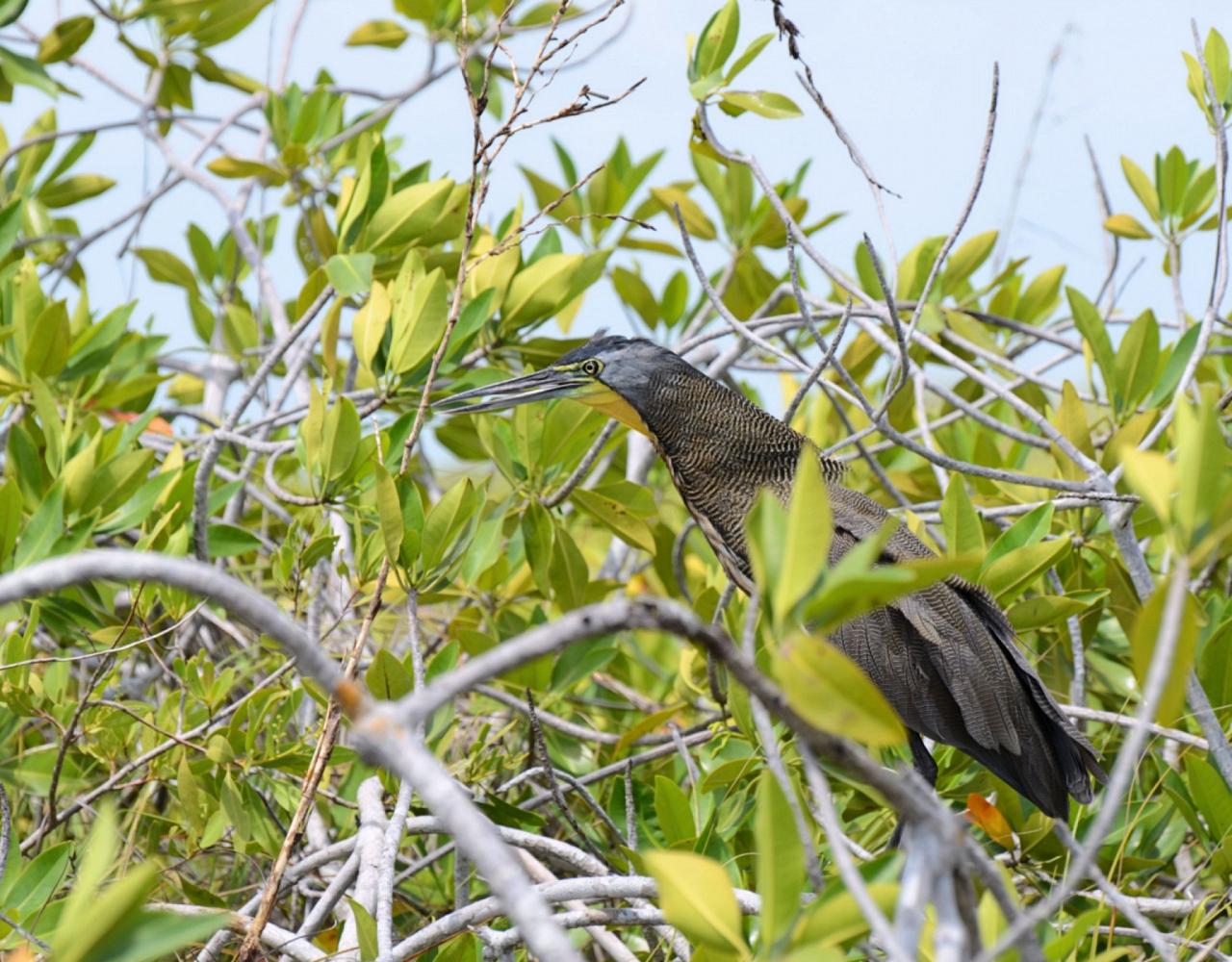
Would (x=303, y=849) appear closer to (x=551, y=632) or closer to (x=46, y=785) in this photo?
(x=46, y=785)

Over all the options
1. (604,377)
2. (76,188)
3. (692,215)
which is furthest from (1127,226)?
(76,188)

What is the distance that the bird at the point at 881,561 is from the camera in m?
2.67

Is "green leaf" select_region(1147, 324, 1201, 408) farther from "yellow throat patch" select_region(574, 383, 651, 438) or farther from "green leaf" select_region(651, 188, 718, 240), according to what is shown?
"green leaf" select_region(651, 188, 718, 240)

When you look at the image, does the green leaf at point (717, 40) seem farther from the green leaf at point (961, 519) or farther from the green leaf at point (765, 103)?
the green leaf at point (961, 519)

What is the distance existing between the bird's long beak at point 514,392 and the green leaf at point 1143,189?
1.51 m

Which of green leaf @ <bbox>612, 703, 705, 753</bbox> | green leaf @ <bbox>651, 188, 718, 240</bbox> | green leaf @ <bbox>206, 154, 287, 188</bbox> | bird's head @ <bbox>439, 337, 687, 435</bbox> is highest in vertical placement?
green leaf @ <bbox>206, 154, 287, 188</bbox>

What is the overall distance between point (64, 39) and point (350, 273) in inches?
53.2

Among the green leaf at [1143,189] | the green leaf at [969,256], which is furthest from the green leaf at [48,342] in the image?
the green leaf at [1143,189]

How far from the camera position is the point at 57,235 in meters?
3.68

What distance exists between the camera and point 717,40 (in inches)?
106

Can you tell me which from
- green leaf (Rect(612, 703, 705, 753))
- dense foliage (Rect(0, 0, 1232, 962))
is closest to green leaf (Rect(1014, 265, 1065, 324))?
dense foliage (Rect(0, 0, 1232, 962))

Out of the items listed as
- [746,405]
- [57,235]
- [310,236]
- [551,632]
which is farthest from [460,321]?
[551,632]

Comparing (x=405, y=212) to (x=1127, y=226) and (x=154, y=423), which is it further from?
(x=1127, y=226)

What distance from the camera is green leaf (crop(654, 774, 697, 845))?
6.73ft
